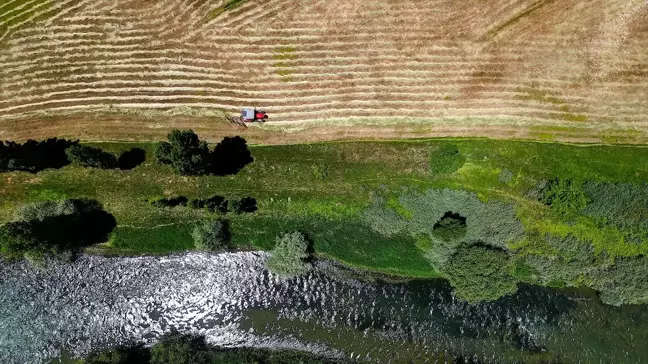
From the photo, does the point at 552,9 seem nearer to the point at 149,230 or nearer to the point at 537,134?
the point at 537,134

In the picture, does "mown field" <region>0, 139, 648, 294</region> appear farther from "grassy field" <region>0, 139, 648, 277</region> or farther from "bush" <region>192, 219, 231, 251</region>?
"bush" <region>192, 219, 231, 251</region>

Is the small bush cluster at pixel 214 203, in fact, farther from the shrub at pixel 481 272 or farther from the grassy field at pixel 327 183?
the shrub at pixel 481 272

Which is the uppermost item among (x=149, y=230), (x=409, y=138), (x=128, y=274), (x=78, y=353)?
(x=409, y=138)

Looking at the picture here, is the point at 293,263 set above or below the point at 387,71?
below

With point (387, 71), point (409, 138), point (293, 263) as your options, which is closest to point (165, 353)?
point (293, 263)

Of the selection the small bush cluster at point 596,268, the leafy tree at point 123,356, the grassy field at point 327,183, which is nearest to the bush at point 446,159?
the grassy field at point 327,183

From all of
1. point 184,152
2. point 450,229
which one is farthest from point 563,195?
point 184,152
